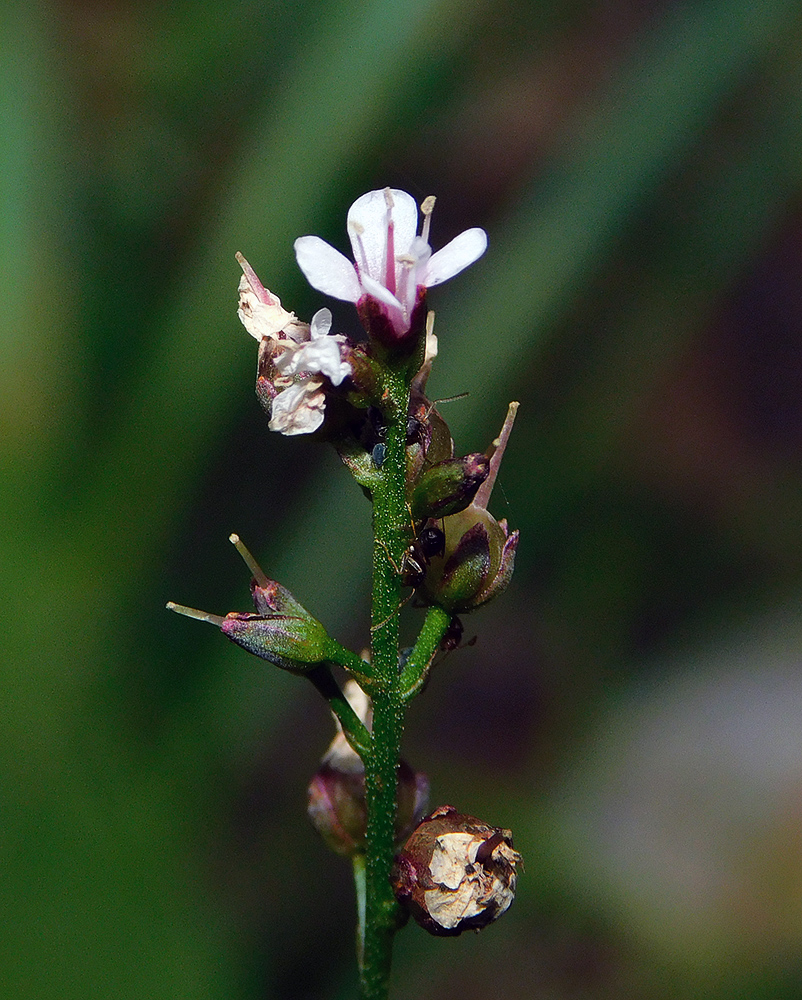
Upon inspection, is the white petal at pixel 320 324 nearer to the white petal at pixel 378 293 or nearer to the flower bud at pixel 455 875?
the white petal at pixel 378 293

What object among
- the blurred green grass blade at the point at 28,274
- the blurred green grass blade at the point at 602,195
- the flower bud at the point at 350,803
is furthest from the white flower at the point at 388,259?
the blurred green grass blade at the point at 28,274

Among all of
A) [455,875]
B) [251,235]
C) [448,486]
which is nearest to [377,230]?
[448,486]

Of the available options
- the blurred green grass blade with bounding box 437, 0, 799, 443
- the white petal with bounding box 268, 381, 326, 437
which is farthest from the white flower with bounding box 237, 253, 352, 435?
the blurred green grass blade with bounding box 437, 0, 799, 443

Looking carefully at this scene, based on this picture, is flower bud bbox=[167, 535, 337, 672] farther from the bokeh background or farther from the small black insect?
the bokeh background

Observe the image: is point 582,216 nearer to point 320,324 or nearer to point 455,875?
point 320,324

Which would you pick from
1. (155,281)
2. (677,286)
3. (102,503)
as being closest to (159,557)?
(102,503)

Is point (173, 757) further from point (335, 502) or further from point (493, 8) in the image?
point (493, 8)
